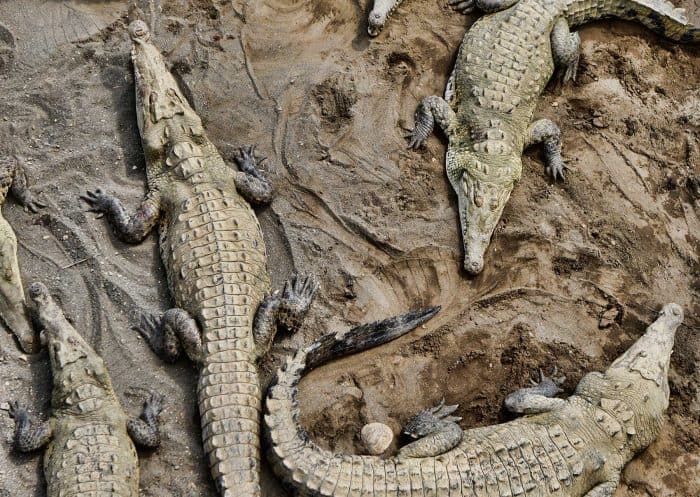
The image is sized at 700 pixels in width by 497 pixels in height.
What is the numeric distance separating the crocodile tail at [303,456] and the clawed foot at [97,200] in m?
1.77

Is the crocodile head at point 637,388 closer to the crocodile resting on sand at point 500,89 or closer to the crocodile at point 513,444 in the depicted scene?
the crocodile at point 513,444

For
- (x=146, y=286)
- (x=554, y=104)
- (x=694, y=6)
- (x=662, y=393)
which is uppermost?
(x=694, y=6)

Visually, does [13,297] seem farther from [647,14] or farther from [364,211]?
[647,14]

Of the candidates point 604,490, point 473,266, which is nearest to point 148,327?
point 473,266

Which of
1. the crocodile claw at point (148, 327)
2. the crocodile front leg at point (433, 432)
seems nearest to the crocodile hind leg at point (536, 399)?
the crocodile front leg at point (433, 432)

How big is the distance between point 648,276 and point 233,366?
9.82 ft

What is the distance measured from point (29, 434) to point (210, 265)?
4.80 feet

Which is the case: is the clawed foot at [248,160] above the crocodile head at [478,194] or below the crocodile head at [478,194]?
below

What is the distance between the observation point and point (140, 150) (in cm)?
548

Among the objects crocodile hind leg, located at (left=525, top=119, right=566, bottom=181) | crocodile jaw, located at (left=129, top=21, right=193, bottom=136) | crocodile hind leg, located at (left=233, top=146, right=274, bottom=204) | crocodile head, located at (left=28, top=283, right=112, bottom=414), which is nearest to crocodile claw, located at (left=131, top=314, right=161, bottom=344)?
crocodile head, located at (left=28, top=283, right=112, bottom=414)

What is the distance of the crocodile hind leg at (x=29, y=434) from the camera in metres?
4.34

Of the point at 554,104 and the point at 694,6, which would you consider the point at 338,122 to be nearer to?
the point at 554,104

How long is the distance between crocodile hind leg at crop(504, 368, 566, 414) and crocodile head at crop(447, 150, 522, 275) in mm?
886

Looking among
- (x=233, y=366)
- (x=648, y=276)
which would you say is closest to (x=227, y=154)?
(x=233, y=366)
